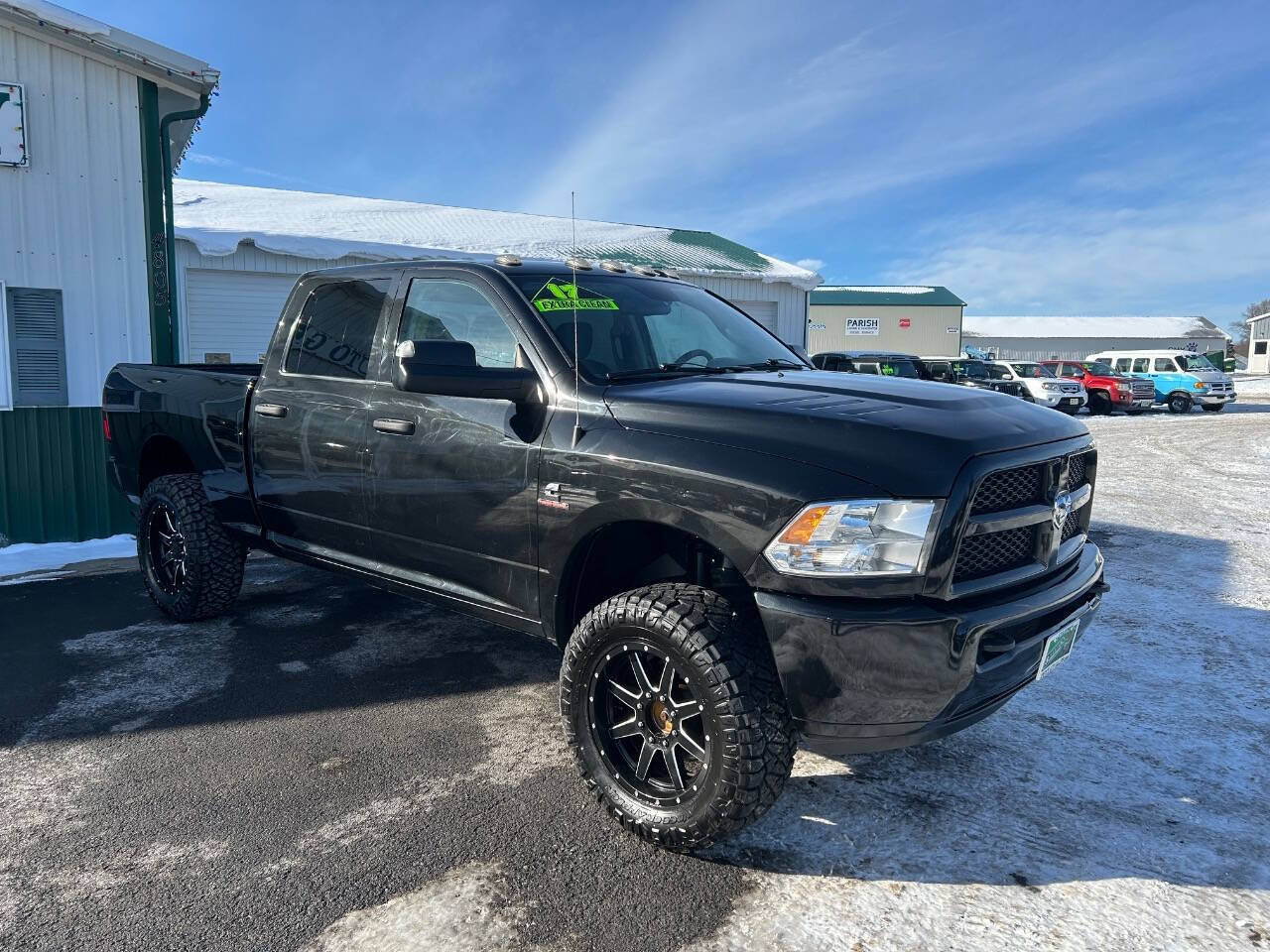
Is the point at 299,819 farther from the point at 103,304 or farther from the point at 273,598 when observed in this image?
the point at 103,304

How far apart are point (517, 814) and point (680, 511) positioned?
4.00ft

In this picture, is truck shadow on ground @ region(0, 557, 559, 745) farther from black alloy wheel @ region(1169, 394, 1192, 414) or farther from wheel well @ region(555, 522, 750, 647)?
black alloy wheel @ region(1169, 394, 1192, 414)

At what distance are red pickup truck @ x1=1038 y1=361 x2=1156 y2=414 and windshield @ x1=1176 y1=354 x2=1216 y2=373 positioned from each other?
57.9 inches

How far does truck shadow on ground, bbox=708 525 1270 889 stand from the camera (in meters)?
2.75

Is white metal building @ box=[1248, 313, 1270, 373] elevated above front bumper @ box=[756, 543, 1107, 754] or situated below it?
above

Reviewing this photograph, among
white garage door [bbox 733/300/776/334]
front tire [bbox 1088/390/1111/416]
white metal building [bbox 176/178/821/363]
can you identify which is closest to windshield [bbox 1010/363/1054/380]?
front tire [bbox 1088/390/1111/416]

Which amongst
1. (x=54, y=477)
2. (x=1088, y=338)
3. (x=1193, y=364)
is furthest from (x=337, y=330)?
(x=1088, y=338)

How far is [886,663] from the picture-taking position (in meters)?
2.44

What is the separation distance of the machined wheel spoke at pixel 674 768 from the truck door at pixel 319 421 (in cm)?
185

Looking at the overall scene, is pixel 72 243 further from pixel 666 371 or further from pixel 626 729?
pixel 626 729

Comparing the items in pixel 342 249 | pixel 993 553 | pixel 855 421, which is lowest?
pixel 993 553

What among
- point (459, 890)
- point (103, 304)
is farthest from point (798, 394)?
point (103, 304)

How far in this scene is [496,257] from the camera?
12.6ft

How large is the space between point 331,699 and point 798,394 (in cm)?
253
